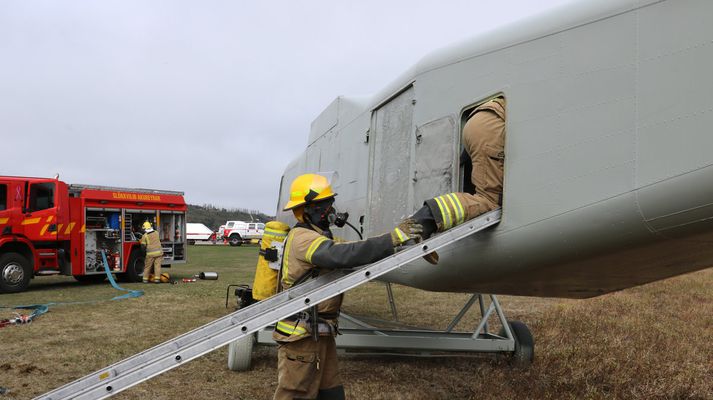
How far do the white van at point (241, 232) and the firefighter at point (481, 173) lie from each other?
42125 mm

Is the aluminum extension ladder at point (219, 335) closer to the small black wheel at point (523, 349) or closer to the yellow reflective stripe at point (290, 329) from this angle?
the yellow reflective stripe at point (290, 329)

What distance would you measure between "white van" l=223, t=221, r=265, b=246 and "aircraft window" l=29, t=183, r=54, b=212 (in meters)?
31.2

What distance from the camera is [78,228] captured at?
13922mm

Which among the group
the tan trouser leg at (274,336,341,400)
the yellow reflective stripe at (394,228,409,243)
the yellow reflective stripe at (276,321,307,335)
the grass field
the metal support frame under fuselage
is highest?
the yellow reflective stripe at (394,228,409,243)

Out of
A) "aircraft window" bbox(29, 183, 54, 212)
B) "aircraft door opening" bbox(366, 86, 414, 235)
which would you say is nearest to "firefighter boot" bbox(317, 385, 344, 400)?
"aircraft door opening" bbox(366, 86, 414, 235)

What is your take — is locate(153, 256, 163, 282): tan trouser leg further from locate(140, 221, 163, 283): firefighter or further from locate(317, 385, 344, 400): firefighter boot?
locate(317, 385, 344, 400): firefighter boot

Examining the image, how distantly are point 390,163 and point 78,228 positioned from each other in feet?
39.8

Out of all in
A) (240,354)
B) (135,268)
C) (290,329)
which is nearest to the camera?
(290,329)

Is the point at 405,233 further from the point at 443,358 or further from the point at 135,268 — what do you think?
the point at 135,268

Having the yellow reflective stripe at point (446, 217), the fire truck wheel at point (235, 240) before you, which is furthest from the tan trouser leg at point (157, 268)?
the fire truck wheel at point (235, 240)

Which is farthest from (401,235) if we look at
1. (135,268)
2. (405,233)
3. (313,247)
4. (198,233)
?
(198,233)

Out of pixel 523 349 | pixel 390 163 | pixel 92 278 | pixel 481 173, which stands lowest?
pixel 92 278

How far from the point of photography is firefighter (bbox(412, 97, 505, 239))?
130 inches

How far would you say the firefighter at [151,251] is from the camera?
14.7 m
